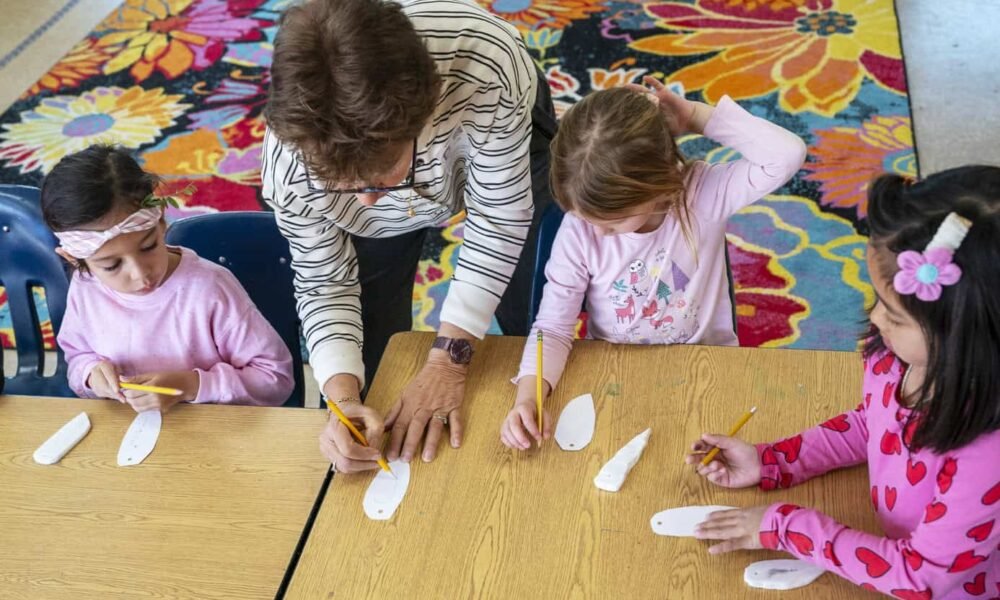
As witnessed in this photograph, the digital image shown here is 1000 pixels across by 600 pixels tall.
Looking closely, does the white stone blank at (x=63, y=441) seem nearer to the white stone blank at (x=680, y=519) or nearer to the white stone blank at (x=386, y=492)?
the white stone blank at (x=386, y=492)

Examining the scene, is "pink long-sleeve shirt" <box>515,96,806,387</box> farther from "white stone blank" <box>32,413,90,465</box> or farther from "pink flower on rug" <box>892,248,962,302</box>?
"white stone blank" <box>32,413,90,465</box>

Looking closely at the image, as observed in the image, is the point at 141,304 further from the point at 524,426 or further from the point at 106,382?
the point at 524,426

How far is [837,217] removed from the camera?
8.57ft

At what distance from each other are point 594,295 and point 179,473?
688mm

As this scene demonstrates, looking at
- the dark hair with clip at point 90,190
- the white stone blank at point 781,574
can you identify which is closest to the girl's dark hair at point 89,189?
the dark hair with clip at point 90,190

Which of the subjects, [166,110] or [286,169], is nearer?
[286,169]

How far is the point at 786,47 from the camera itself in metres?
3.33

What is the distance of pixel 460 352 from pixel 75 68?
9.87ft

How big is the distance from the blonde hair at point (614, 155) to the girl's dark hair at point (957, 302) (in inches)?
15.9

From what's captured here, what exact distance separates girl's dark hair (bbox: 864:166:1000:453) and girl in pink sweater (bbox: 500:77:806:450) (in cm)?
42

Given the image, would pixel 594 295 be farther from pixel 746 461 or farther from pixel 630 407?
pixel 746 461

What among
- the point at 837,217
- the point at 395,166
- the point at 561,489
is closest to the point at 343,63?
the point at 395,166

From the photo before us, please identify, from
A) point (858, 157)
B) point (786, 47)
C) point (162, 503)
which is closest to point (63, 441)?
point (162, 503)

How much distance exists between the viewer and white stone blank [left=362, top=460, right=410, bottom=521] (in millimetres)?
1179
